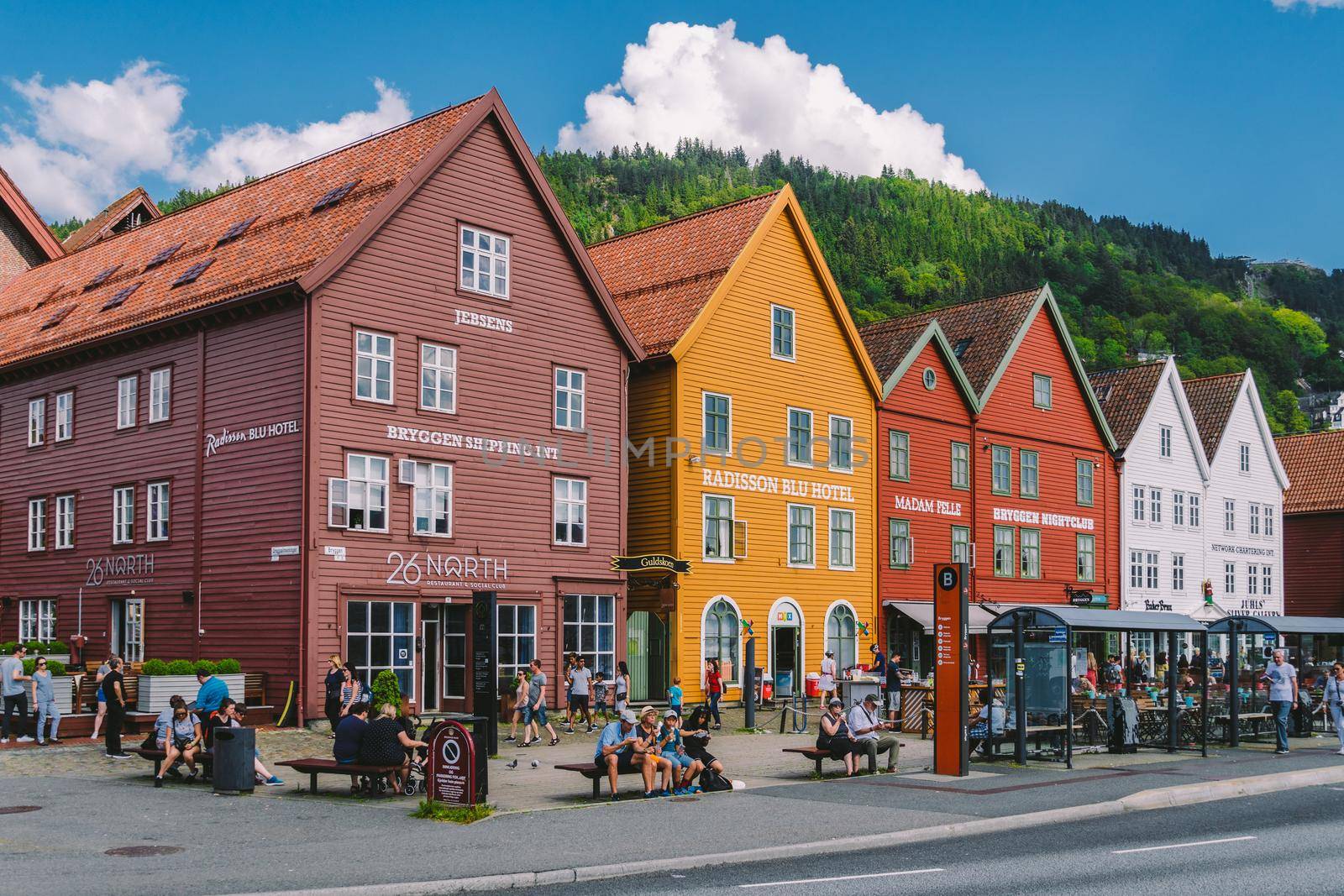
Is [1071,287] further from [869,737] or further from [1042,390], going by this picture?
[869,737]

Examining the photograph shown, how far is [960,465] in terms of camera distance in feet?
152

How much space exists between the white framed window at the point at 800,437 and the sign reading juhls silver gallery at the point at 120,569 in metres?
17.1

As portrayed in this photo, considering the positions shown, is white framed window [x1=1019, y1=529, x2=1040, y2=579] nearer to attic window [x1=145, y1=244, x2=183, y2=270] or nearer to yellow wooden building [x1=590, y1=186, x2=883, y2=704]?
yellow wooden building [x1=590, y1=186, x2=883, y2=704]

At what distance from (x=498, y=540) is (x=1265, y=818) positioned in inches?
720

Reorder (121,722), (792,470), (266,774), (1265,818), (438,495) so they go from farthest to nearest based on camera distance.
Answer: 1. (792,470)
2. (438,495)
3. (121,722)
4. (266,774)
5. (1265,818)

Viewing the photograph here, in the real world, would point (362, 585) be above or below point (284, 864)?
above

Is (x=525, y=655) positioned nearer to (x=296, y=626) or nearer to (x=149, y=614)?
(x=296, y=626)

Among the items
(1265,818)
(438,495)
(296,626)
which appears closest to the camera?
(1265,818)

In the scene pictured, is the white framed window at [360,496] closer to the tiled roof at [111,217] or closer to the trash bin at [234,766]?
the trash bin at [234,766]

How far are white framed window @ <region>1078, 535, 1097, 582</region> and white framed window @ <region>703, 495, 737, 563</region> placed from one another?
18665 millimetres

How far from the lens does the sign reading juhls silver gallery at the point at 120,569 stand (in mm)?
31978

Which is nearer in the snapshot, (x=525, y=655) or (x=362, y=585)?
(x=362, y=585)

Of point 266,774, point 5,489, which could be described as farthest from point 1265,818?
point 5,489

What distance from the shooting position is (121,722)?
23.6 m
